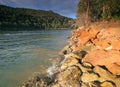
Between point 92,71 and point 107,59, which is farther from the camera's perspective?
point 107,59

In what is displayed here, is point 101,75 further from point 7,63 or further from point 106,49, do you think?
point 7,63

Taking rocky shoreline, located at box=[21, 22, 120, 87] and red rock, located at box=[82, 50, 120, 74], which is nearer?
rocky shoreline, located at box=[21, 22, 120, 87]

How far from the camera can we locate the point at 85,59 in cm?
1891

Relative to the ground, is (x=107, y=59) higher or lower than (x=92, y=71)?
higher

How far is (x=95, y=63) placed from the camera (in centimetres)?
1772

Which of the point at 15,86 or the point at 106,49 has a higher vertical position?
the point at 106,49

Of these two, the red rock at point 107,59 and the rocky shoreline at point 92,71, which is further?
the red rock at point 107,59

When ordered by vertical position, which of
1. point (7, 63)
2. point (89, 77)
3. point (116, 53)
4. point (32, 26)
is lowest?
point (32, 26)

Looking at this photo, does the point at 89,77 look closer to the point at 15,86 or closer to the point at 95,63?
the point at 95,63

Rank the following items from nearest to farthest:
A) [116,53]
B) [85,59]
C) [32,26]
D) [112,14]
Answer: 1. [116,53]
2. [85,59]
3. [112,14]
4. [32,26]

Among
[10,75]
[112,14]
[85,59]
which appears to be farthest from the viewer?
[112,14]

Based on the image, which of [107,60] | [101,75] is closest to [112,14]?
[107,60]

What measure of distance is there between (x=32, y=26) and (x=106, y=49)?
409 feet

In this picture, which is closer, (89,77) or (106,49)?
(89,77)
